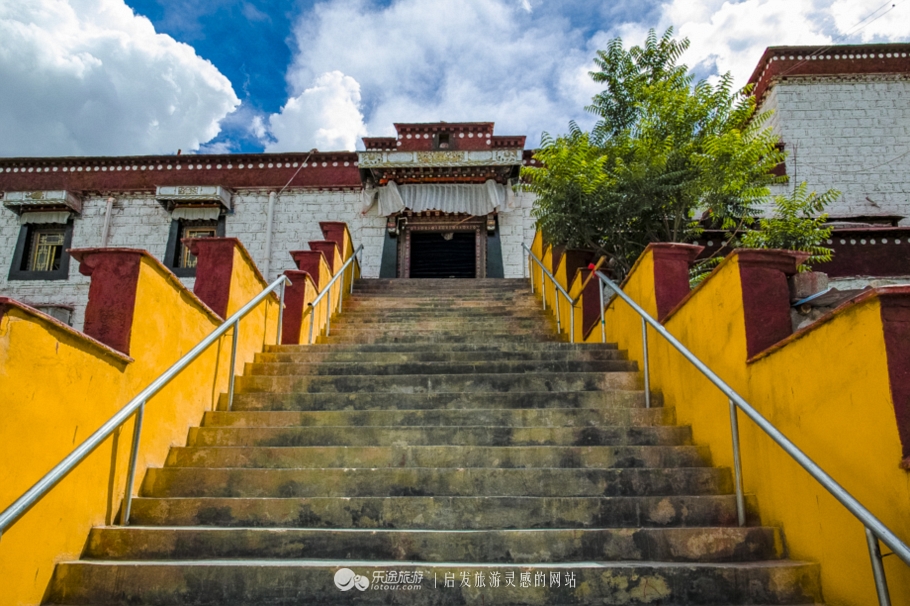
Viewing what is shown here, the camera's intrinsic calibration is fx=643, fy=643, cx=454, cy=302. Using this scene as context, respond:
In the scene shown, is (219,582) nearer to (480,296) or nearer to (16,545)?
(16,545)

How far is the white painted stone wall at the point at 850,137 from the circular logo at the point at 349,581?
13505 mm

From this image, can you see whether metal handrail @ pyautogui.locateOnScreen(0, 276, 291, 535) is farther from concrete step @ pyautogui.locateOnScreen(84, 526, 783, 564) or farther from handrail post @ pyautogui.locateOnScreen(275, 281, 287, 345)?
handrail post @ pyautogui.locateOnScreen(275, 281, 287, 345)

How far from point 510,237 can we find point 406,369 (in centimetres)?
896

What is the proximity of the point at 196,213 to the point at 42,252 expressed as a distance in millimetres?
3518

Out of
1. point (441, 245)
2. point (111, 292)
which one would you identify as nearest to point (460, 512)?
point (111, 292)

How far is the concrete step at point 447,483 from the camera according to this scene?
3723mm

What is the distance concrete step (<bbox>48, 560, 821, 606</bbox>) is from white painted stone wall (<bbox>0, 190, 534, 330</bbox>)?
435 inches

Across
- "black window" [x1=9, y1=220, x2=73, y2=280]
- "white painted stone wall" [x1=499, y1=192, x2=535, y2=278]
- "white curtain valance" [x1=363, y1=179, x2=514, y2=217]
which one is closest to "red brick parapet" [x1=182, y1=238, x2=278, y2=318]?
"white curtain valance" [x1=363, y1=179, x2=514, y2=217]

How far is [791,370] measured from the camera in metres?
3.18

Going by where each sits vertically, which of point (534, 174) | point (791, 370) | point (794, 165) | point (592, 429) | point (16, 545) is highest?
point (794, 165)

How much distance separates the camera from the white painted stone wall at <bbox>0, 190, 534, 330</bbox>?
45.9 feet

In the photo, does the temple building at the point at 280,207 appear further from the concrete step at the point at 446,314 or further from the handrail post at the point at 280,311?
the handrail post at the point at 280,311

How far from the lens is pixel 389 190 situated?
14.0m

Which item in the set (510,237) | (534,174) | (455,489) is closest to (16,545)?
(455,489)
